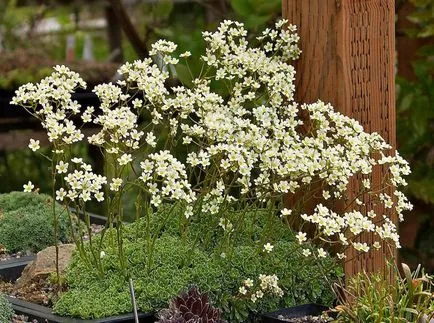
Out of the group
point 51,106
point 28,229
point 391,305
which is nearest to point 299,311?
point 391,305

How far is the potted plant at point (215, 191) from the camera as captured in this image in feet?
10.2

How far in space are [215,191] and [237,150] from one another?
24cm

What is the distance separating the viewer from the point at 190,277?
3.19 meters

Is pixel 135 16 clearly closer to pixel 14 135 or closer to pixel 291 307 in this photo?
pixel 14 135

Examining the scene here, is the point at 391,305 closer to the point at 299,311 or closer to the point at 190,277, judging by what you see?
the point at 299,311

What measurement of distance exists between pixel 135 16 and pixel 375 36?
9892 mm

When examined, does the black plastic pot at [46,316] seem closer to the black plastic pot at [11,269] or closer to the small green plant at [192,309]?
the small green plant at [192,309]

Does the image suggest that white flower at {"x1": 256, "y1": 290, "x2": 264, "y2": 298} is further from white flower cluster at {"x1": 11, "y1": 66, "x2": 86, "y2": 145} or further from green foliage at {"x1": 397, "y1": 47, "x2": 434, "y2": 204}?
green foliage at {"x1": 397, "y1": 47, "x2": 434, "y2": 204}

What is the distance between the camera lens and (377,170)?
3668mm

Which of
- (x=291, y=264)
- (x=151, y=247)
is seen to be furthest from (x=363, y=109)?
(x=151, y=247)

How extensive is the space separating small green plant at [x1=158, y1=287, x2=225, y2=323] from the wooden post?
91 cm

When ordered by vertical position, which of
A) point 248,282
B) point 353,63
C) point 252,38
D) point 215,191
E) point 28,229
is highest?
point 252,38

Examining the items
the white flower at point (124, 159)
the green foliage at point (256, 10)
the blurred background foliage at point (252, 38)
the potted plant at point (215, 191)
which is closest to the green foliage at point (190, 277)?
the potted plant at point (215, 191)

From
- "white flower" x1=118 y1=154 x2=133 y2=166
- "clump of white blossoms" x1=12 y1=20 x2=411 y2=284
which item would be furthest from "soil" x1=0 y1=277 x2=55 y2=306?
"white flower" x1=118 y1=154 x2=133 y2=166
